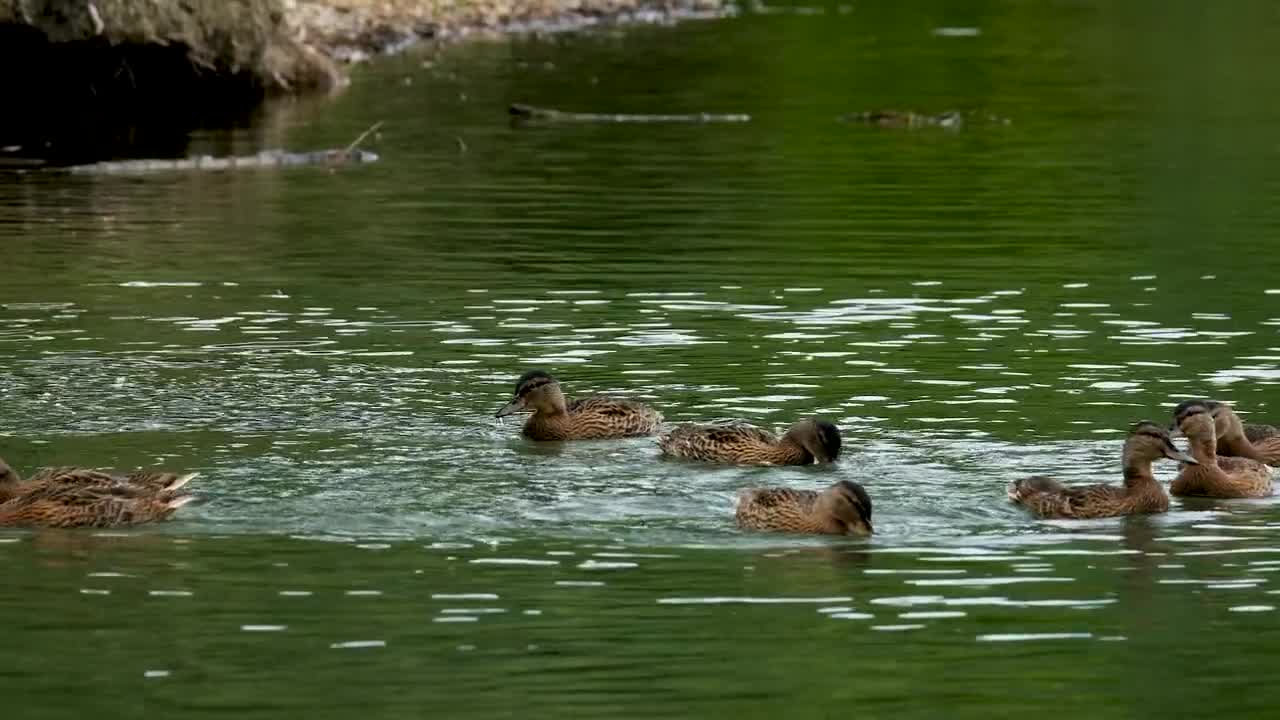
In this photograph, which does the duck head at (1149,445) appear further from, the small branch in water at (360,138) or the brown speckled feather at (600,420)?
the small branch in water at (360,138)

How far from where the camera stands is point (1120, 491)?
16.3 metres

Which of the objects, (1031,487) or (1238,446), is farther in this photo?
(1238,446)

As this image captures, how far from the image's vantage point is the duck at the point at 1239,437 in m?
17.5

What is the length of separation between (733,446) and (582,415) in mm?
1307

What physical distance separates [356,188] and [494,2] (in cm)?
2673

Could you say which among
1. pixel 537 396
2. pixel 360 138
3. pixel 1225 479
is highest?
pixel 360 138

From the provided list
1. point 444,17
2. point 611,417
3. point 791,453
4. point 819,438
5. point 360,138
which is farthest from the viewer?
point 444,17

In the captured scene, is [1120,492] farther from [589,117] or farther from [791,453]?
[589,117]

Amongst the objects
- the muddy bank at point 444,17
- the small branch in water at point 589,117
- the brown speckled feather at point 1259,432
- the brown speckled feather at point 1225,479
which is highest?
the muddy bank at point 444,17

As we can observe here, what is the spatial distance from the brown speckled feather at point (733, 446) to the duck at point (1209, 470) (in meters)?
2.25

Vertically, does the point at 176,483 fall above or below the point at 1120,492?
above

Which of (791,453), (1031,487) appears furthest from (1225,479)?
(791,453)

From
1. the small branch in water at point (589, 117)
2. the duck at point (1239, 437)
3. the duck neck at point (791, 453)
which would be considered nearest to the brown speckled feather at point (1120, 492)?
the duck at point (1239, 437)

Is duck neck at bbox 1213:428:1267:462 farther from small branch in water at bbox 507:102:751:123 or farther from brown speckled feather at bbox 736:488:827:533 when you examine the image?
small branch in water at bbox 507:102:751:123
